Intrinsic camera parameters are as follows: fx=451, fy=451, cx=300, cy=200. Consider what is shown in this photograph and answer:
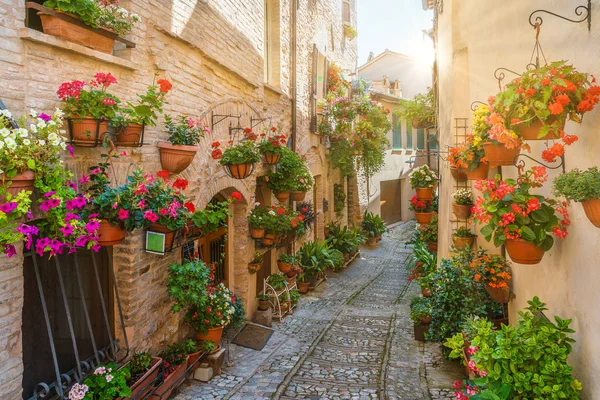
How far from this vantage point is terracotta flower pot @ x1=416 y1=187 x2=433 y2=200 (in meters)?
9.91

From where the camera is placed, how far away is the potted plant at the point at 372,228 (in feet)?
53.7

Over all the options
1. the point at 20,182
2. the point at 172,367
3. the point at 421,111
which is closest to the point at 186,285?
the point at 172,367

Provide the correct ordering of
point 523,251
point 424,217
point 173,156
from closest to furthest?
point 523,251, point 173,156, point 424,217

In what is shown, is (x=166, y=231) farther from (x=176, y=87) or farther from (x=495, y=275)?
(x=495, y=275)

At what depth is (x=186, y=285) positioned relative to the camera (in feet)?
16.8

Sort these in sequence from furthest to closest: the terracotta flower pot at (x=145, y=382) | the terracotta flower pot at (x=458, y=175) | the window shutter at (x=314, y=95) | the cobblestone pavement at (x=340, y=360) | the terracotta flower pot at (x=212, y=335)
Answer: the window shutter at (x=314, y=95) → the terracotta flower pot at (x=458, y=175) → the terracotta flower pot at (x=212, y=335) → the cobblestone pavement at (x=340, y=360) → the terracotta flower pot at (x=145, y=382)

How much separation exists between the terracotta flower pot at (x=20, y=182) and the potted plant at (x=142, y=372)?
6.90ft

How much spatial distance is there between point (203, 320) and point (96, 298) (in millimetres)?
1508

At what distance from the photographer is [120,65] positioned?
423cm

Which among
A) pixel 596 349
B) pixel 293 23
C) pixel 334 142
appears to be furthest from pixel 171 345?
pixel 334 142

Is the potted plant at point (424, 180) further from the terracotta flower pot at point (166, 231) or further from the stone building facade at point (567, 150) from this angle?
the terracotta flower pot at point (166, 231)

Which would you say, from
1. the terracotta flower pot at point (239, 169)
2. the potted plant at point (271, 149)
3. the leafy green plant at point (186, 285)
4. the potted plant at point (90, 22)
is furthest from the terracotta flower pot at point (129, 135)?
the potted plant at point (271, 149)

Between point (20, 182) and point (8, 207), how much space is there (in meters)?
0.21

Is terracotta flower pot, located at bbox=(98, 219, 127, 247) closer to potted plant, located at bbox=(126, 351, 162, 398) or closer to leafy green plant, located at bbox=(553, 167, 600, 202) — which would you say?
potted plant, located at bbox=(126, 351, 162, 398)
